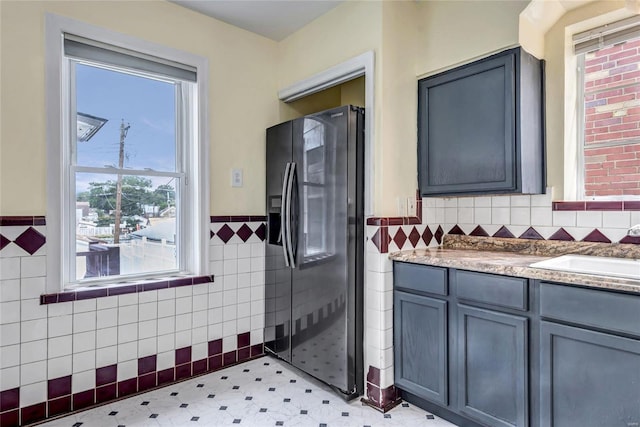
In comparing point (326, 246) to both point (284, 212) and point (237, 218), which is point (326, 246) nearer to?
point (284, 212)

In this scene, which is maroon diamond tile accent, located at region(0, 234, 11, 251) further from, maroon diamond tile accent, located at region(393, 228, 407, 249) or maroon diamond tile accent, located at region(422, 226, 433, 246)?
maroon diamond tile accent, located at region(422, 226, 433, 246)

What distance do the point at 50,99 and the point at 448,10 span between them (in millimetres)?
2346

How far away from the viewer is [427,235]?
249 cm

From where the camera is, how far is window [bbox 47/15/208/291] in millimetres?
2076

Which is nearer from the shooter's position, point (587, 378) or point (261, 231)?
point (587, 378)

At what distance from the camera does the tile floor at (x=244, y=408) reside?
1.96 metres

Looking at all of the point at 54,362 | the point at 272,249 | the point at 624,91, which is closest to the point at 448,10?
the point at 624,91

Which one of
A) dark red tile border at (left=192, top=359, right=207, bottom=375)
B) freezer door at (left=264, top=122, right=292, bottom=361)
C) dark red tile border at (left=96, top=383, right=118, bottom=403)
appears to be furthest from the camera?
freezer door at (left=264, top=122, right=292, bottom=361)

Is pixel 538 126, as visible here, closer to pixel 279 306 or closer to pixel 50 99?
pixel 279 306

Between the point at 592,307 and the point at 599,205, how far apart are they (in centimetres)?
80

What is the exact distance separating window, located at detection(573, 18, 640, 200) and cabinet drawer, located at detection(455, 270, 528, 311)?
2.90 ft

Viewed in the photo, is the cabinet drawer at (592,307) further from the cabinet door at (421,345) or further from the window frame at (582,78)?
the window frame at (582,78)

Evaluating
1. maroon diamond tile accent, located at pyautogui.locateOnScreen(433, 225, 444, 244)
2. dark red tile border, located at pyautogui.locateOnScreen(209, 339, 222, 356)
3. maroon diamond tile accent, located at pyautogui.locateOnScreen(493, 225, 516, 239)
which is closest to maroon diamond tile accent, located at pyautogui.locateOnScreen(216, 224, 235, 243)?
dark red tile border, located at pyautogui.locateOnScreen(209, 339, 222, 356)

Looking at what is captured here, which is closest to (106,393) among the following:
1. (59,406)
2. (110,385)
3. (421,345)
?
(110,385)
